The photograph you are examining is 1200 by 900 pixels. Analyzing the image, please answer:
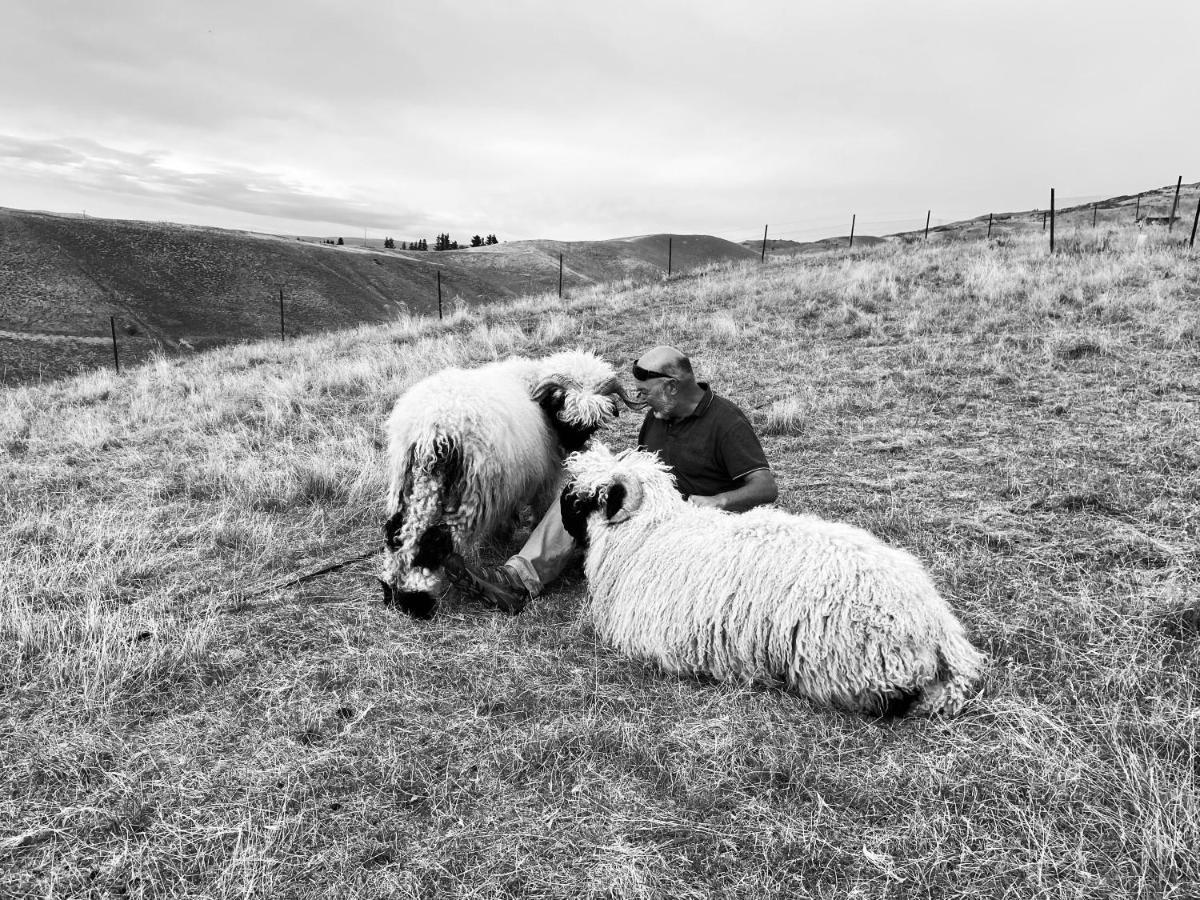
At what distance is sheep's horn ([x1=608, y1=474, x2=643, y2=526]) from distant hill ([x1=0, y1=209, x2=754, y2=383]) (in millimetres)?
32989

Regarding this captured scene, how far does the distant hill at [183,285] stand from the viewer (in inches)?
1542

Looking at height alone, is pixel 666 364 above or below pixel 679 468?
above

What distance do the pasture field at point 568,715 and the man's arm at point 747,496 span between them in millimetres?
1029

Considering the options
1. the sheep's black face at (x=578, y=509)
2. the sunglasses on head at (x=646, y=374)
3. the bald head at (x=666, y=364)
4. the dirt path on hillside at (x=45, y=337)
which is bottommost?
the dirt path on hillside at (x=45, y=337)

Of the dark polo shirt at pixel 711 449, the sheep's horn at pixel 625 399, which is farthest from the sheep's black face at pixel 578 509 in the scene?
the sheep's horn at pixel 625 399

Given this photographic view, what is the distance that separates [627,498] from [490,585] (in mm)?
1020

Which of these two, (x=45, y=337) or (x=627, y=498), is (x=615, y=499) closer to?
(x=627, y=498)

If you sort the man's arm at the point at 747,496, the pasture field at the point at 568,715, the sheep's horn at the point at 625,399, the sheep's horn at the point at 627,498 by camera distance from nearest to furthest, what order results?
the pasture field at the point at 568,715, the sheep's horn at the point at 627,498, the man's arm at the point at 747,496, the sheep's horn at the point at 625,399

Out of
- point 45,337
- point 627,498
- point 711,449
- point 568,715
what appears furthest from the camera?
point 45,337

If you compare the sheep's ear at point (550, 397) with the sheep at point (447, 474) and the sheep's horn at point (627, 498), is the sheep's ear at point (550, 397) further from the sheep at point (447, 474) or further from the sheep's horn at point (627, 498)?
the sheep's horn at point (627, 498)

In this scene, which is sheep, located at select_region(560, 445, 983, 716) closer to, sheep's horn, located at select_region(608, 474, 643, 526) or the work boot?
sheep's horn, located at select_region(608, 474, 643, 526)

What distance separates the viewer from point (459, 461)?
13.7 ft

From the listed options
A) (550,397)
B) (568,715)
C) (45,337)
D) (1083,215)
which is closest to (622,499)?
(568,715)

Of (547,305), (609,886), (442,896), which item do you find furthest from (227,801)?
(547,305)
